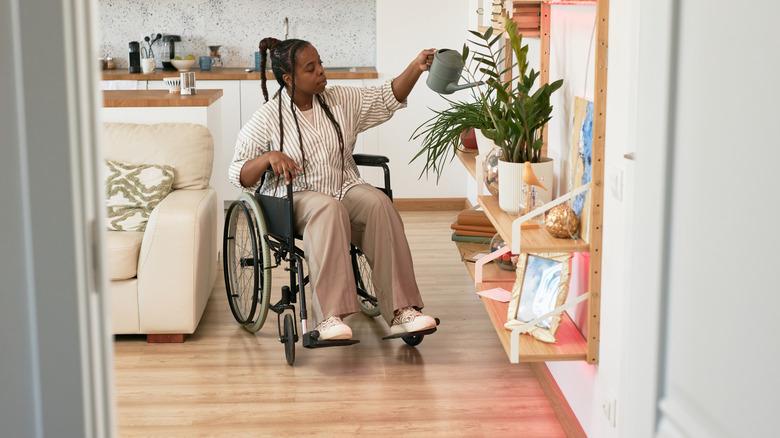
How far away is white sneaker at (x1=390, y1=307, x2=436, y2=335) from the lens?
3.95m

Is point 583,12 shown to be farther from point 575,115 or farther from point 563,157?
point 563,157

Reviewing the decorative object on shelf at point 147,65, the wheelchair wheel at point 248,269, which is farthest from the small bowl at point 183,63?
the wheelchair wheel at point 248,269

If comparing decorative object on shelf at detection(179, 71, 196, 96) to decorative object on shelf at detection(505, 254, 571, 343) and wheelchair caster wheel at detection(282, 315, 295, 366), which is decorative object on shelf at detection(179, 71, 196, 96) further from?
decorative object on shelf at detection(505, 254, 571, 343)

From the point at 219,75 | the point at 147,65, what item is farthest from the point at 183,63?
the point at 219,75

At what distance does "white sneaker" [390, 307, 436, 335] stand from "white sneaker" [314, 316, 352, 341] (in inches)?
9.3

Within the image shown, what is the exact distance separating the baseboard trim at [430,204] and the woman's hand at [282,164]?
293 centimetres

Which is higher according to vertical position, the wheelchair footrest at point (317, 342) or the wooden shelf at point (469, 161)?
the wooden shelf at point (469, 161)

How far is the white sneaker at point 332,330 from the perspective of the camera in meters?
3.80

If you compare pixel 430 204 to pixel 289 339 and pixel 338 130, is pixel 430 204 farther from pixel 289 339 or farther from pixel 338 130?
pixel 289 339

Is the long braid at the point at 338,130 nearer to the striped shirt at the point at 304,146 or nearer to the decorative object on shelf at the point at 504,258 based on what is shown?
the striped shirt at the point at 304,146

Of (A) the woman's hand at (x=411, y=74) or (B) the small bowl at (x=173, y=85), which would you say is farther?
(B) the small bowl at (x=173, y=85)

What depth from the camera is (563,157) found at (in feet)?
11.3

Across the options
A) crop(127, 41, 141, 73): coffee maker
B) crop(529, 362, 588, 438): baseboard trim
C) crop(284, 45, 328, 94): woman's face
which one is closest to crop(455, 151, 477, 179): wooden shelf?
crop(284, 45, 328, 94): woman's face

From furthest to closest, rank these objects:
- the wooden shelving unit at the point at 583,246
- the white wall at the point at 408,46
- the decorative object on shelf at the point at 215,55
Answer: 1. the decorative object on shelf at the point at 215,55
2. the white wall at the point at 408,46
3. the wooden shelving unit at the point at 583,246
